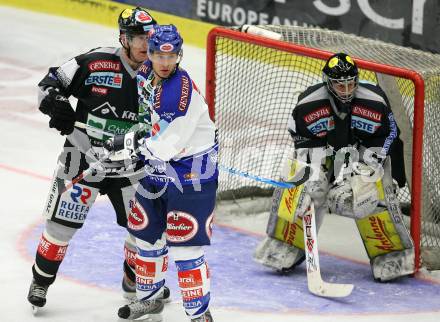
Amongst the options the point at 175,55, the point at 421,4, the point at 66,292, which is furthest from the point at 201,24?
the point at 175,55

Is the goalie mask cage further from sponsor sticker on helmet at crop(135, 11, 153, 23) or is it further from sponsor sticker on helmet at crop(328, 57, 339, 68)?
sponsor sticker on helmet at crop(135, 11, 153, 23)

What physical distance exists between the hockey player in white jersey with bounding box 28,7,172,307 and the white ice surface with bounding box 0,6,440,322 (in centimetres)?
28

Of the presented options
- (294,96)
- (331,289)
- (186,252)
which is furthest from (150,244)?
(294,96)

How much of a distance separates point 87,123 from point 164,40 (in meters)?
0.85

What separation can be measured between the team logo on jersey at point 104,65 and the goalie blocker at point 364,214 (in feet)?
4.18

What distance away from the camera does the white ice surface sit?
577cm

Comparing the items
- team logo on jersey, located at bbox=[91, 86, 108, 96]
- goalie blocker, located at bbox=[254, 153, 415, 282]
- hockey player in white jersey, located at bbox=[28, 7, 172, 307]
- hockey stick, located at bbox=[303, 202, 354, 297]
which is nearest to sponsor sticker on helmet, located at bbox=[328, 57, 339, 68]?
goalie blocker, located at bbox=[254, 153, 415, 282]

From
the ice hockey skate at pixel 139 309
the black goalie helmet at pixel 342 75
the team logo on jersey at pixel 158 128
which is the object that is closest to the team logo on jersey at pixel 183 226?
the team logo on jersey at pixel 158 128

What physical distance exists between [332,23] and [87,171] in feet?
13.9

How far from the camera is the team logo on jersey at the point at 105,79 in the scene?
5562mm

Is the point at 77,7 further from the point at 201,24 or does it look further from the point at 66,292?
the point at 66,292

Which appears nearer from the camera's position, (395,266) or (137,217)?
(137,217)

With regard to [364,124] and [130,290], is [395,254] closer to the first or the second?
[364,124]

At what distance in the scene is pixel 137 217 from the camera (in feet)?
17.5
